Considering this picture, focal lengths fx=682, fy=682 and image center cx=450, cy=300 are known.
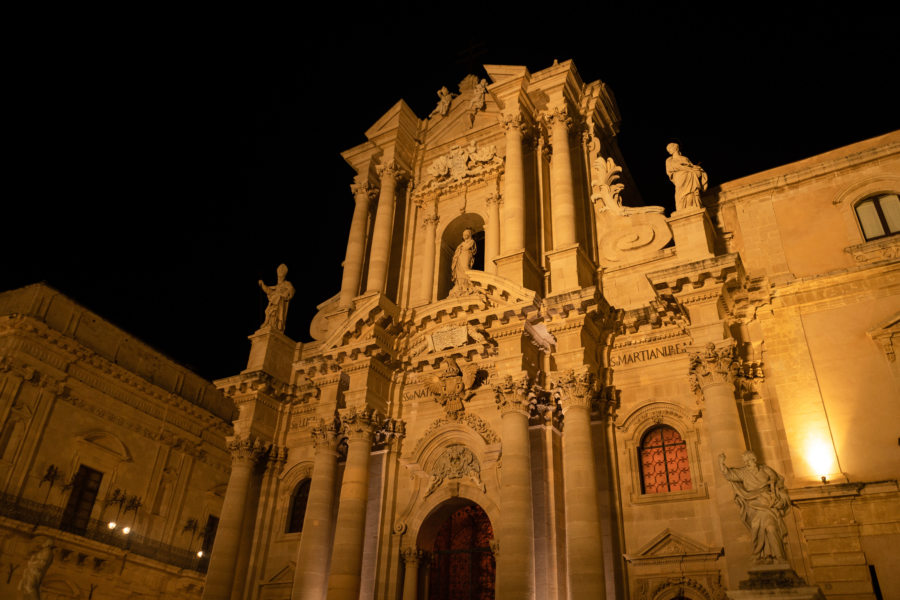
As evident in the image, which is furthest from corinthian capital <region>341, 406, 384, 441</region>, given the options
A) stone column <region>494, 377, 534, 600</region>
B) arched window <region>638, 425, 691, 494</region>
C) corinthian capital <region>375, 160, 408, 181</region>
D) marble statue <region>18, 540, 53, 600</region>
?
corinthian capital <region>375, 160, 408, 181</region>

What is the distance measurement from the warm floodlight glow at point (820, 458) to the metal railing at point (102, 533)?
21.8m

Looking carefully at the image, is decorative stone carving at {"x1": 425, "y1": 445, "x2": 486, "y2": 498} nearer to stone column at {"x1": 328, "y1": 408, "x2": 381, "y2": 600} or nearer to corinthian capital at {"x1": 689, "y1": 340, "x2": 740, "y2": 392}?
stone column at {"x1": 328, "y1": 408, "x2": 381, "y2": 600}

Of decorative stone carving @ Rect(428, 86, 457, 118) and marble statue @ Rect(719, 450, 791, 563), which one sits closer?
marble statue @ Rect(719, 450, 791, 563)

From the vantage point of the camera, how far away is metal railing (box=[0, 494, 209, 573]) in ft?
69.2

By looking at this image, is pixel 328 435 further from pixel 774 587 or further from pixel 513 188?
pixel 774 587

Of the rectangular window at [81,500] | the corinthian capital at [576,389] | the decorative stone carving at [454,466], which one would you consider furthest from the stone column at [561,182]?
the rectangular window at [81,500]

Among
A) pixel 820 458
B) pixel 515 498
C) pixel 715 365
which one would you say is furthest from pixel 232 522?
pixel 820 458

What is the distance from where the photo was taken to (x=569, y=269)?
1575 centimetres

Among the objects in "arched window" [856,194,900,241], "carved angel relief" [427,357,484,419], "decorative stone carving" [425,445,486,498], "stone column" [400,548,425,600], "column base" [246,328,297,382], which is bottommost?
"stone column" [400,548,425,600]

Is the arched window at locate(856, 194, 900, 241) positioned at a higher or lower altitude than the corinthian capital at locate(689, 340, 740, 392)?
higher

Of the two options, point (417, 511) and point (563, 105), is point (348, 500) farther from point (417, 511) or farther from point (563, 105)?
point (563, 105)

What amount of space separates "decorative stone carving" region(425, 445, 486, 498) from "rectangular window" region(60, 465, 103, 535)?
14480 mm

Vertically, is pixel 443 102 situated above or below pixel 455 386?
above

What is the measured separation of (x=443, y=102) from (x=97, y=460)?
1752 cm
